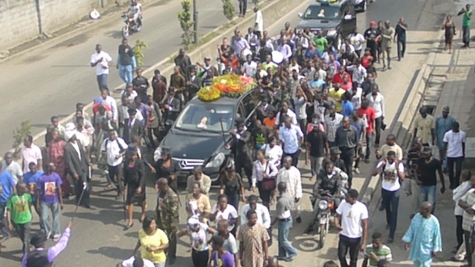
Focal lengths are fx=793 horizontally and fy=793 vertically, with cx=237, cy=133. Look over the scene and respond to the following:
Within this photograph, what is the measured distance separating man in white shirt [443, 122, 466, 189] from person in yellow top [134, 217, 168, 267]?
21.5ft

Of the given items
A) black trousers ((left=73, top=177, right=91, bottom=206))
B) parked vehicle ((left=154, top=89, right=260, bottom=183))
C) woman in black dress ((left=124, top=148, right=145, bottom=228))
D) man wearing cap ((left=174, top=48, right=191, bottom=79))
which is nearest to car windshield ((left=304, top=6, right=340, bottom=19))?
man wearing cap ((left=174, top=48, right=191, bottom=79))

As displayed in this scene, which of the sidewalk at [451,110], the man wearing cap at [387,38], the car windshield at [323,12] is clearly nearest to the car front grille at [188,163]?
the sidewalk at [451,110]

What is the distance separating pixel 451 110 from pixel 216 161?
847 cm

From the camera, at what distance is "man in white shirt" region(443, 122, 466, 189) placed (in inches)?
594

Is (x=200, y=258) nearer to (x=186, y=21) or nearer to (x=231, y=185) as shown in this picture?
(x=231, y=185)

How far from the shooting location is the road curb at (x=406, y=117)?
15648mm

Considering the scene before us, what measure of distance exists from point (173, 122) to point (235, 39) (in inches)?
280

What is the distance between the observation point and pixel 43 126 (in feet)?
65.4

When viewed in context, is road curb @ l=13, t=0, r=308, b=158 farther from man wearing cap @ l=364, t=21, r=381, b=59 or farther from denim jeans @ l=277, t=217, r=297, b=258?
denim jeans @ l=277, t=217, r=297, b=258

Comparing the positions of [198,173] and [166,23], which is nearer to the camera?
[198,173]

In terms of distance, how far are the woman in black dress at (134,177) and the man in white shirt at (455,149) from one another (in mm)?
5839

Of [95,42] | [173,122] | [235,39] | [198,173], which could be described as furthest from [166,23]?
[198,173]

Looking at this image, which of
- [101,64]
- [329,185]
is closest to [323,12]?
Answer: [101,64]

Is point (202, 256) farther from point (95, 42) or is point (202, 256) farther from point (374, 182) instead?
point (95, 42)
